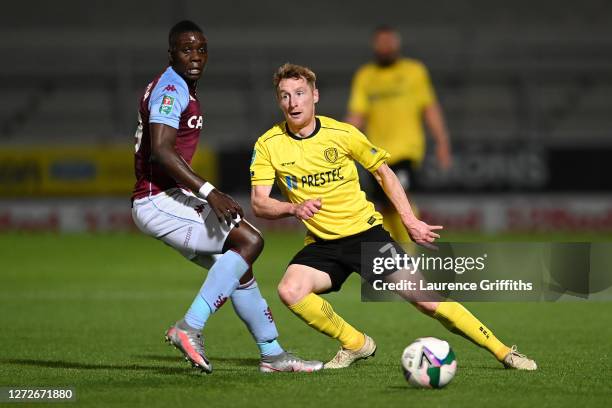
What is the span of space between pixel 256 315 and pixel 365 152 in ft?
3.67

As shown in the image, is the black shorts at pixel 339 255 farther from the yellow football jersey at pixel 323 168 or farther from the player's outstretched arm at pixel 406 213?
the player's outstretched arm at pixel 406 213

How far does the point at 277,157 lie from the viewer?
6766 mm

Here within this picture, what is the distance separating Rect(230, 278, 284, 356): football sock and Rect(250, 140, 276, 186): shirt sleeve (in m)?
0.57

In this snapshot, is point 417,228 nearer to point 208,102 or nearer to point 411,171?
point 411,171

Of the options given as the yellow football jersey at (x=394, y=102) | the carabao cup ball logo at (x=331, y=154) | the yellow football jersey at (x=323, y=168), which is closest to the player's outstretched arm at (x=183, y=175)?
the yellow football jersey at (x=323, y=168)

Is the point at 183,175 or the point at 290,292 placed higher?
the point at 183,175

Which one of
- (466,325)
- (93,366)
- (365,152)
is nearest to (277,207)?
(365,152)

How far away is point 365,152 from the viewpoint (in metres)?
6.73

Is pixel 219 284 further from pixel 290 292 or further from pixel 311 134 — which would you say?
pixel 311 134

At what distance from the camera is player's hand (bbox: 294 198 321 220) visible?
20.1 feet

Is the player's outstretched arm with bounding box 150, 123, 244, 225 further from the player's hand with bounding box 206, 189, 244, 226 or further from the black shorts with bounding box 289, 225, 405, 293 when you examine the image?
the black shorts with bounding box 289, 225, 405, 293

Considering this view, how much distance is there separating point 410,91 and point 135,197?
511 cm

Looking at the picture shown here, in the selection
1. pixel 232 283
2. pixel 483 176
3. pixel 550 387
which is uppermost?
pixel 232 283

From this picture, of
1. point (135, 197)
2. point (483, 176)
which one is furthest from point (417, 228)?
point (483, 176)
